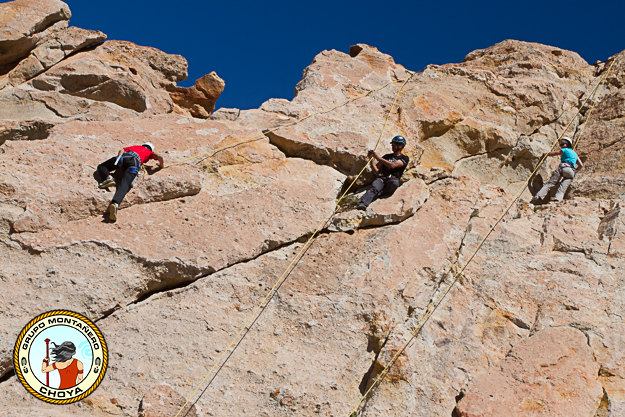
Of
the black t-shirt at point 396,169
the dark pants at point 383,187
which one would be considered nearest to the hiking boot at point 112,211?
the dark pants at point 383,187

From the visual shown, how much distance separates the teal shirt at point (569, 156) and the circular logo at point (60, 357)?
25.9 feet

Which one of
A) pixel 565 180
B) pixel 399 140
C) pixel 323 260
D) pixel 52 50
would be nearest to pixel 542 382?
pixel 323 260

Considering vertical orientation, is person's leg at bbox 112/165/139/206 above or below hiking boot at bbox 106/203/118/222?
above

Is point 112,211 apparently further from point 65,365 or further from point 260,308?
point 260,308

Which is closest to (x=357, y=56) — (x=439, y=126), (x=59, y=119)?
(x=439, y=126)

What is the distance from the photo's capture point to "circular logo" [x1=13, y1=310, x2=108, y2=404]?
6.38 metres

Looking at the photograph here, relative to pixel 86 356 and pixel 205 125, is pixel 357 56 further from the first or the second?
pixel 86 356

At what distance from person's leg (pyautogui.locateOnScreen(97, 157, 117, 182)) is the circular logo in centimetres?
205

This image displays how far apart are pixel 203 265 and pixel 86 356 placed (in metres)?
1.74

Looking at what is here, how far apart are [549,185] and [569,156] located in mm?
648

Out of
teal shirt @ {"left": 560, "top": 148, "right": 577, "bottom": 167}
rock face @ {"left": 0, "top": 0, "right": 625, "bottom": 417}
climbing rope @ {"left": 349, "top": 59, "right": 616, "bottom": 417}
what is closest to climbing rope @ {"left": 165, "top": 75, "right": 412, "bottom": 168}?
rock face @ {"left": 0, "top": 0, "right": 625, "bottom": 417}

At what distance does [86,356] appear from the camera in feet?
21.8

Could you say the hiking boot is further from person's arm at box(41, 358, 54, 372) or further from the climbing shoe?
person's arm at box(41, 358, 54, 372)

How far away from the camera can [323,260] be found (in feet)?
26.2
